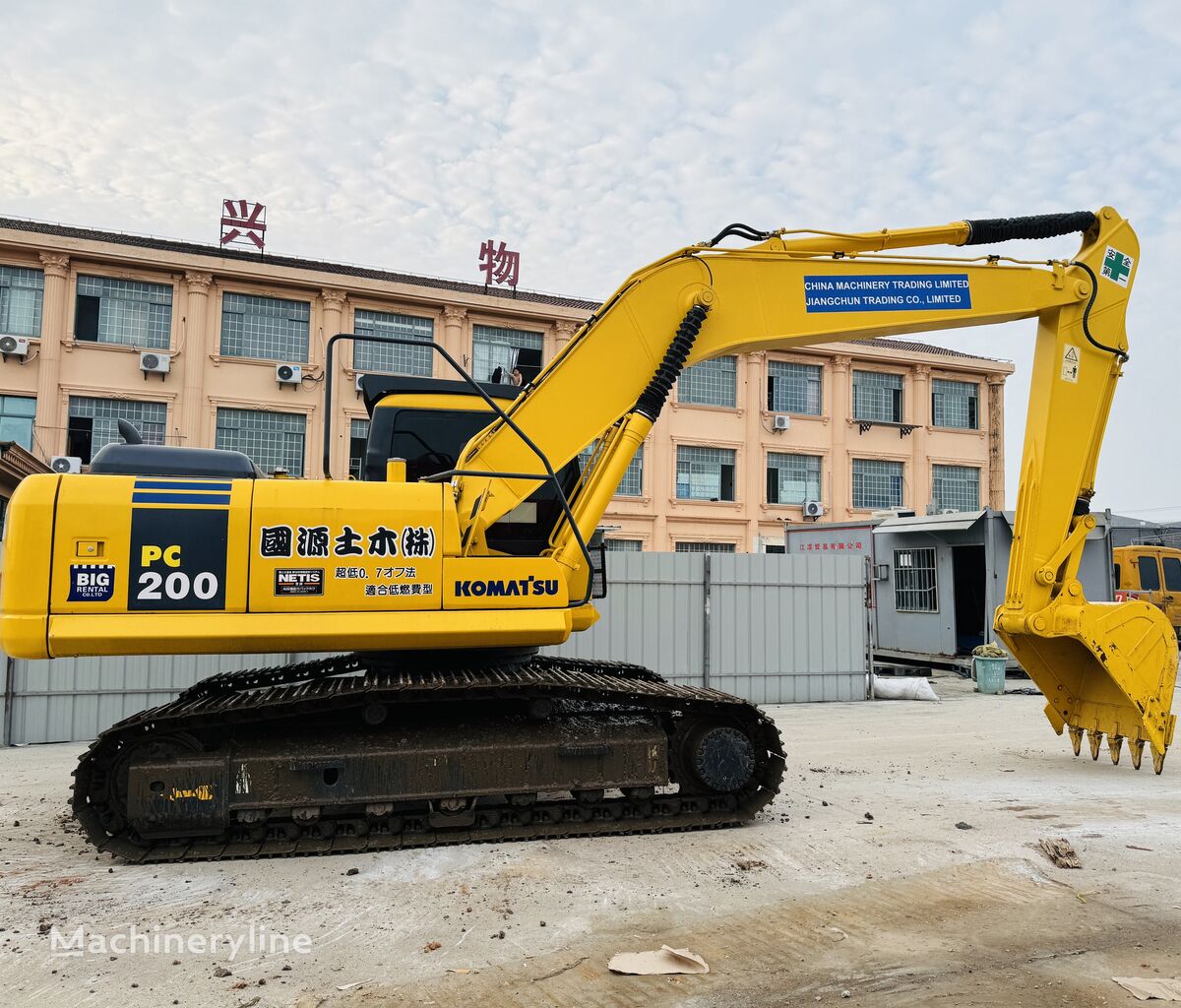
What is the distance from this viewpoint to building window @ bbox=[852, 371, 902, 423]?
35.0 m

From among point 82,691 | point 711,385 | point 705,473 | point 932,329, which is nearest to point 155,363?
point 705,473

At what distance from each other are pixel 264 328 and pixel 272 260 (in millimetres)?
3028

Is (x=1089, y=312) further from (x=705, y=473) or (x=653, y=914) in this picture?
(x=705, y=473)

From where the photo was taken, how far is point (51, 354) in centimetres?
2639

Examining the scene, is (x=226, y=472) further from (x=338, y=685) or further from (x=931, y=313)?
(x=931, y=313)

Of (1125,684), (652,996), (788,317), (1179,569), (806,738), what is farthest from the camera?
(1179,569)

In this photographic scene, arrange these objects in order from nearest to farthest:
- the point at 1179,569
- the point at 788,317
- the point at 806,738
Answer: the point at 788,317, the point at 806,738, the point at 1179,569

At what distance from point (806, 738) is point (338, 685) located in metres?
6.49

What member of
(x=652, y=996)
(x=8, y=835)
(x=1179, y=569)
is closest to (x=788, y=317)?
(x=652, y=996)

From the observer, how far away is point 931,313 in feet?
24.6

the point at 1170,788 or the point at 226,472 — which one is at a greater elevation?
the point at 226,472

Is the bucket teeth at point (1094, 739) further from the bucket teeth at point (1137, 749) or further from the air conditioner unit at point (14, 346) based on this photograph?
the air conditioner unit at point (14, 346)

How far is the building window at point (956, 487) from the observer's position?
36.1 metres

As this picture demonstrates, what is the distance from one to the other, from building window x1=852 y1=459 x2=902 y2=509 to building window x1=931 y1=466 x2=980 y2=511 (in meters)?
1.70
